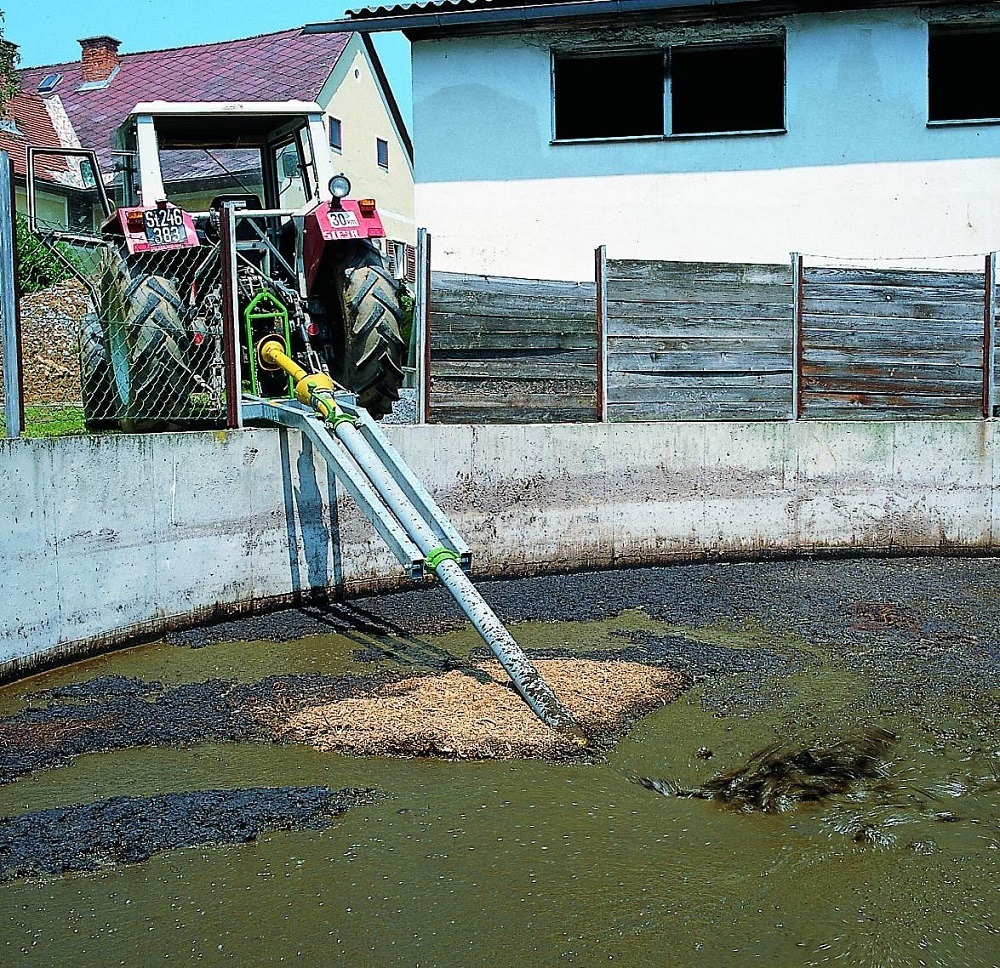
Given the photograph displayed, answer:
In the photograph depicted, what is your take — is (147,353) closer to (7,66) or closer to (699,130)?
(699,130)

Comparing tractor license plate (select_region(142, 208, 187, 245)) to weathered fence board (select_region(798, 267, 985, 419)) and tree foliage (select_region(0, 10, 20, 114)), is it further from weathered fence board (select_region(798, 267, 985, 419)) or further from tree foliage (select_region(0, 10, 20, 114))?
tree foliage (select_region(0, 10, 20, 114))

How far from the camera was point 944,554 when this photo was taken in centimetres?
951

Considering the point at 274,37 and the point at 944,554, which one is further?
the point at 274,37

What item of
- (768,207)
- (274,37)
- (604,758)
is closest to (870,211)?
(768,207)

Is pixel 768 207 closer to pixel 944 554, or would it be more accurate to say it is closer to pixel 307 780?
pixel 944 554

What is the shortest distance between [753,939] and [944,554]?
6.83 metres

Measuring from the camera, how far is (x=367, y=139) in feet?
94.6

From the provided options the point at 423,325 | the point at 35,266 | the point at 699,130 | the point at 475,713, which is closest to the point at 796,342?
the point at 423,325

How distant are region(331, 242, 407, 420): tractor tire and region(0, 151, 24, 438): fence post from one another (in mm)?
2640

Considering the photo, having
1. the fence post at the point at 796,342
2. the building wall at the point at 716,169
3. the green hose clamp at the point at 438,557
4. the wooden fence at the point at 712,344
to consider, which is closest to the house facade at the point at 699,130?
the building wall at the point at 716,169

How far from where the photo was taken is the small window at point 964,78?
13.1 metres

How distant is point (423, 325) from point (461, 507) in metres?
1.44

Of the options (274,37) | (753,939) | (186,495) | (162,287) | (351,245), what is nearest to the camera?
(753,939)

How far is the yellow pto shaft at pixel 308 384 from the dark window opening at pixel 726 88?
699cm
